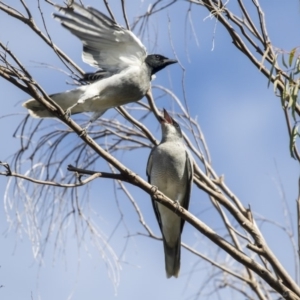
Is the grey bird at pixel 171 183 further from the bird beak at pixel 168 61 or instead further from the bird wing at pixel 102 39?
the bird wing at pixel 102 39

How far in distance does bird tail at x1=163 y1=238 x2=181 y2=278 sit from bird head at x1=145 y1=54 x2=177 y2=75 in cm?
159

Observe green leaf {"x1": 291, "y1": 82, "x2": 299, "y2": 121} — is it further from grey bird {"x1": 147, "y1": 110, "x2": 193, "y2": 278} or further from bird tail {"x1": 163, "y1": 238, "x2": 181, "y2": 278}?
bird tail {"x1": 163, "y1": 238, "x2": 181, "y2": 278}

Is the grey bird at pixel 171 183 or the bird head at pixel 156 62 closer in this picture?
the bird head at pixel 156 62

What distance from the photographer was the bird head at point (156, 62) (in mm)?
5836

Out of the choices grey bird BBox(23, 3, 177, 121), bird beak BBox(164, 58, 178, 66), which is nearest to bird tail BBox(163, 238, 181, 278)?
grey bird BBox(23, 3, 177, 121)

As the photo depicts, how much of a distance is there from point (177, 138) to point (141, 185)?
280 cm

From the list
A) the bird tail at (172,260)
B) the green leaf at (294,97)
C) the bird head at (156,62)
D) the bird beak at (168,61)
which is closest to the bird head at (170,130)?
the bird beak at (168,61)

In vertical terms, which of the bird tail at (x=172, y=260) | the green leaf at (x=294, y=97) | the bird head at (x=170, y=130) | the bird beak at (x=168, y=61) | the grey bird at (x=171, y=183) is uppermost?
the bird beak at (x=168, y=61)

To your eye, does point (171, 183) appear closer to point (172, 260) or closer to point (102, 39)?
point (172, 260)

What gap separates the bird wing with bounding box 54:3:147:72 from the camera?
4727 millimetres

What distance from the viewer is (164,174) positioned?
253 inches

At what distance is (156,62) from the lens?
5949 mm

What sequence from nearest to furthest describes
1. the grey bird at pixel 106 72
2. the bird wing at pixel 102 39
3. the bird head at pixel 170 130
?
the bird wing at pixel 102 39 → the grey bird at pixel 106 72 → the bird head at pixel 170 130

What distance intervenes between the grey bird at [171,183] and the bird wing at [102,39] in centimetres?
87
